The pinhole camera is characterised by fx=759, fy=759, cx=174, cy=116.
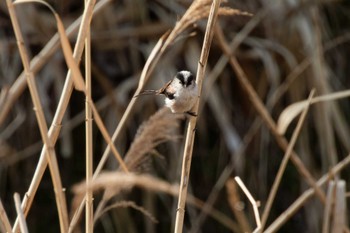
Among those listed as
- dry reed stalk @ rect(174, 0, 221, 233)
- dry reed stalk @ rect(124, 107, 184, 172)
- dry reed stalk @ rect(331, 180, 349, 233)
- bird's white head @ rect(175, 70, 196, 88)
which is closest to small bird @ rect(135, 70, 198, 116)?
bird's white head @ rect(175, 70, 196, 88)

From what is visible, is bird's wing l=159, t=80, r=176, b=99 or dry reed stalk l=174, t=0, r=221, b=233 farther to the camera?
bird's wing l=159, t=80, r=176, b=99

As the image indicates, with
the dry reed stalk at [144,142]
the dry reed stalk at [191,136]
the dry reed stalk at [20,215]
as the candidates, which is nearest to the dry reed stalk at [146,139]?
the dry reed stalk at [144,142]

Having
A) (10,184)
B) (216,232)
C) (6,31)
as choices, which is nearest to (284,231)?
(216,232)

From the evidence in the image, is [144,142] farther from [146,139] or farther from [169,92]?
[169,92]

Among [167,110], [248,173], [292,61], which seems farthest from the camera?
[248,173]

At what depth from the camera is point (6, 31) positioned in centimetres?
277

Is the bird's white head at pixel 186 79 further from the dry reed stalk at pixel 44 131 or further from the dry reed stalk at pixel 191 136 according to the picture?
the dry reed stalk at pixel 44 131

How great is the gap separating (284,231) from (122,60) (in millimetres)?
928

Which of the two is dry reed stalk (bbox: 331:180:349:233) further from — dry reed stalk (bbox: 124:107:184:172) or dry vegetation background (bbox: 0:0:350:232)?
dry vegetation background (bbox: 0:0:350:232)

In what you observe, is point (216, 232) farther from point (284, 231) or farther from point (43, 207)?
point (43, 207)

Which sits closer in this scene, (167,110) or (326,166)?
(167,110)

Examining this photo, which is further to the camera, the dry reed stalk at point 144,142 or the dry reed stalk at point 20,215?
the dry reed stalk at point 144,142

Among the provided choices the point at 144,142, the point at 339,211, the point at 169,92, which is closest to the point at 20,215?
the point at 144,142

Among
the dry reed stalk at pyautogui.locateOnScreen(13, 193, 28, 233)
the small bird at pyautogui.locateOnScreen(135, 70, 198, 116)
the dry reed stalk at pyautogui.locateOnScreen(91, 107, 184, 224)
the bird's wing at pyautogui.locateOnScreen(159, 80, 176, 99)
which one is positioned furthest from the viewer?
the bird's wing at pyautogui.locateOnScreen(159, 80, 176, 99)
